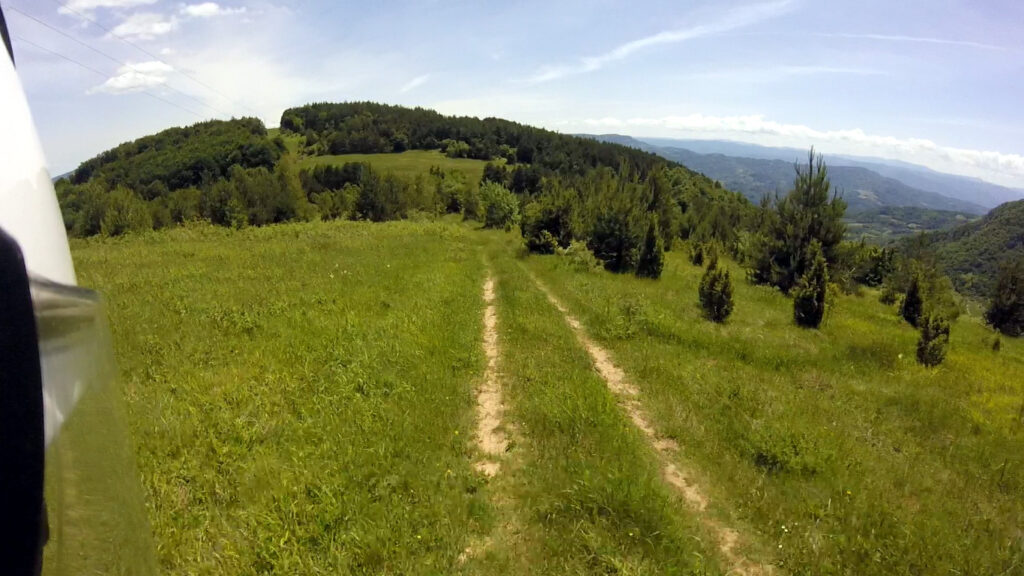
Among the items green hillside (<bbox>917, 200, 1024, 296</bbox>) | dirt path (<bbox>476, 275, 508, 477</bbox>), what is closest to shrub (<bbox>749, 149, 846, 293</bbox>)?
dirt path (<bbox>476, 275, 508, 477</bbox>)

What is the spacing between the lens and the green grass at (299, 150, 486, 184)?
3774 inches

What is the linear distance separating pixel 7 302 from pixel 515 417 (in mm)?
7617

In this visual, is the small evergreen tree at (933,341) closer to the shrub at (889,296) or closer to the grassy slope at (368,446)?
the grassy slope at (368,446)

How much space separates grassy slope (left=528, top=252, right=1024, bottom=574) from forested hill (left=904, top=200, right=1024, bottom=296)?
8739 centimetres

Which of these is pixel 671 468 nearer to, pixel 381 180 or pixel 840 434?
pixel 840 434

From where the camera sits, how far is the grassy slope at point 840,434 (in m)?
5.60

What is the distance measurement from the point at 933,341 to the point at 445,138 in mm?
118527

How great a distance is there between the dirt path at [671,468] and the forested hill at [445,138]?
293ft

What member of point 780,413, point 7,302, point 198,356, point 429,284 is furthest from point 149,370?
point 780,413

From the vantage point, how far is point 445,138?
120 meters

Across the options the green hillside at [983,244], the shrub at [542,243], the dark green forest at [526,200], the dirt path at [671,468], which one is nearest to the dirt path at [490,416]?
the dirt path at [671,468]

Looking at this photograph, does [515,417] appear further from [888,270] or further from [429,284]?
[888,270]

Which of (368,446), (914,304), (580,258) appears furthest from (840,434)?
(580,258)

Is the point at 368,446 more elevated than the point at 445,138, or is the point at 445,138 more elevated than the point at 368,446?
the point at 445,138
